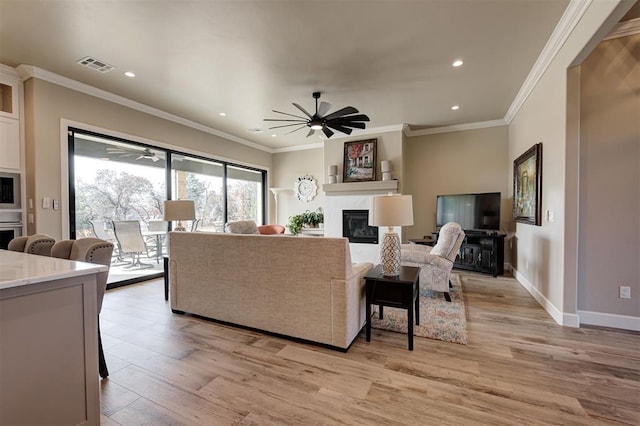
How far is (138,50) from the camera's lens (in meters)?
3.07

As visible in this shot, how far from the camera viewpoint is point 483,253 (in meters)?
4.96

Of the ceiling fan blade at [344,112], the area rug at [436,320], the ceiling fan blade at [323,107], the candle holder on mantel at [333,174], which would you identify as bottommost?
the area rug at [436,320]

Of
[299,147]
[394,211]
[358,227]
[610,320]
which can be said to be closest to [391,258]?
[394,211]

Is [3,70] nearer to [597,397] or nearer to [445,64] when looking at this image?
[445,64]

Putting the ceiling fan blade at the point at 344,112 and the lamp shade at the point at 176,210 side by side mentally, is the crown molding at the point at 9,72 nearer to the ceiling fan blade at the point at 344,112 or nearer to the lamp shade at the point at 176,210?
the lamp shade at the point at 176,210

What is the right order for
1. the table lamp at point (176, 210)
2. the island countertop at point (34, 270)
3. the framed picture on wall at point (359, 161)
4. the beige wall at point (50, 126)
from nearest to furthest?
the island countertop at point (34, 270) → the beige wall at point (50, 126) → the table lamp at point (176, 210) → the framed picture on wall at point (359, 161)

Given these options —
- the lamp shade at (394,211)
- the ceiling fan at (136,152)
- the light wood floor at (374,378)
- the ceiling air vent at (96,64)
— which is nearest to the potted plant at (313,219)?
the ceiling fan at (136,152)

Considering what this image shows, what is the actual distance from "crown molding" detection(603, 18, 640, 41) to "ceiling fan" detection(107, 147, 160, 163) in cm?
627

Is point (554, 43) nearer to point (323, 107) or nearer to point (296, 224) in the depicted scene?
point (323, 107)

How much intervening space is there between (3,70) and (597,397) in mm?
6467

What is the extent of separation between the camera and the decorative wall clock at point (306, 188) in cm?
739

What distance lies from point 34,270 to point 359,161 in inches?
219

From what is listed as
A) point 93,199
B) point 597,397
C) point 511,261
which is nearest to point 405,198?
point 597,397

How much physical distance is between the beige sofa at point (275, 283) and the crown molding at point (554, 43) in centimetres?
282
